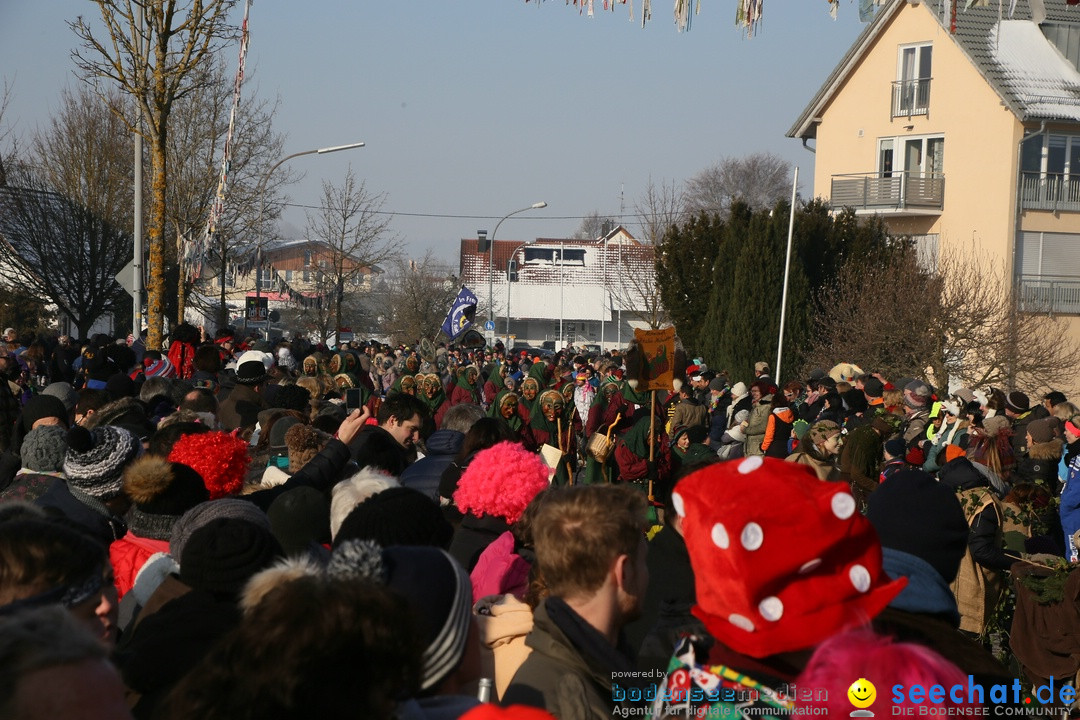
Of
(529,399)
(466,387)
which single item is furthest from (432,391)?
(466,387)

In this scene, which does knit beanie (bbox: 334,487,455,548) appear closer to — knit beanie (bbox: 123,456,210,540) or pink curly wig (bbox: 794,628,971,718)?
knit beanie (bbox: 123,456,210,540)

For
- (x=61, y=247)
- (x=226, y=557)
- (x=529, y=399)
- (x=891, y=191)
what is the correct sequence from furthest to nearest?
(x=891, y=191) < (x=61, y=247) < (x=529, y=399) < (x=226, y=557)

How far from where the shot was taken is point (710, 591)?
256 centimetres

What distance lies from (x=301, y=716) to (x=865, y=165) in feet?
134

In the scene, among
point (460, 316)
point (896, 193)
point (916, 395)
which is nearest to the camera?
point (916, 395)

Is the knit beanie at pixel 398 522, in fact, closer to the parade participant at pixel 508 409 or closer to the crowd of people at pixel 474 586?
the crowd of people at pixel 474 586

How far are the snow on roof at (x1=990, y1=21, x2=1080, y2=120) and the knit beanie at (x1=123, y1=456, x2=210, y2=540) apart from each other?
35466 mm

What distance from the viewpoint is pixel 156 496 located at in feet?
16.1

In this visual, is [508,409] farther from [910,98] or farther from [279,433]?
[910,98]

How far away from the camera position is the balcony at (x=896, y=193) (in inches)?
1513

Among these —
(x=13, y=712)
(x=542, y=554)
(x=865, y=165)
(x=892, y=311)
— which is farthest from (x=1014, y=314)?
(x=13, y=712)

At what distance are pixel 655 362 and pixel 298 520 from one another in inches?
292

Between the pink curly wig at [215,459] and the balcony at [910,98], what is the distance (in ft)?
121

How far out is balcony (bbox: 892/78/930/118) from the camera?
38969 millimetres
